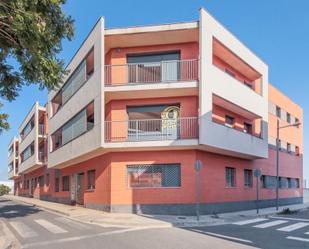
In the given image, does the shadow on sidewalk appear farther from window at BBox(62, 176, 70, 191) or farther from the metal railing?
the metal railing

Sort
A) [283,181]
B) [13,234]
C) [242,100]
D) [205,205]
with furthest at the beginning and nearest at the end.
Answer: [283,181] → [242,100] → [205,205] → [13,234]

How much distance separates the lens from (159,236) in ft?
36.8

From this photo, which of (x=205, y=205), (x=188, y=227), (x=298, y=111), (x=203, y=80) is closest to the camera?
(x=188, y=227)

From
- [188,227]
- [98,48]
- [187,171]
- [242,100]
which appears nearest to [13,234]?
[188,227]

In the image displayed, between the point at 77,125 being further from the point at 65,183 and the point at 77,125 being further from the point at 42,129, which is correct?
the point at 42,129

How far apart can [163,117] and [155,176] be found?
326 centimetres

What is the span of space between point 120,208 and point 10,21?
1366 centimetres

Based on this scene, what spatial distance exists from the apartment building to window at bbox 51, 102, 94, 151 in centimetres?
10

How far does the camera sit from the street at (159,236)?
9.81 meters

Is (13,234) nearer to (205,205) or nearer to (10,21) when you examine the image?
(10,21)

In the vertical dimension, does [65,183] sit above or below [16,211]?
above

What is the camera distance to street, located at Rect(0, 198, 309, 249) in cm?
981

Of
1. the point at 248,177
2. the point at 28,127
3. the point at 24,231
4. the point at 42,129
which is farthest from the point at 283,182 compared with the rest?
the point at 28,127

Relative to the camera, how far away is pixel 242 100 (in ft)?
70.1
